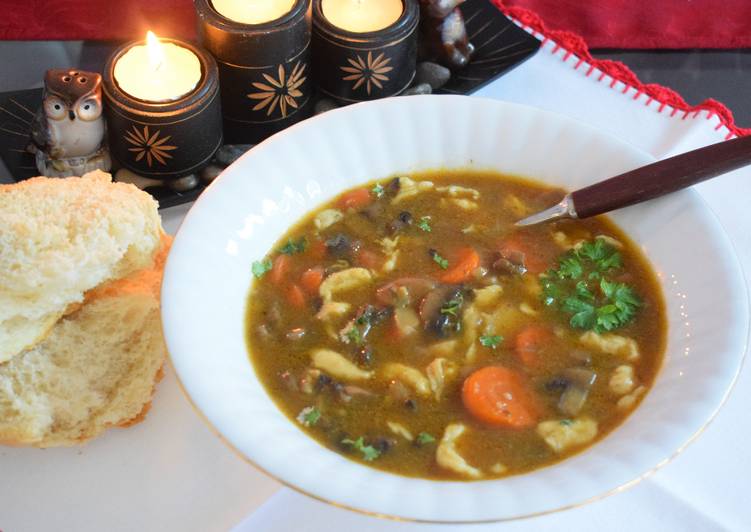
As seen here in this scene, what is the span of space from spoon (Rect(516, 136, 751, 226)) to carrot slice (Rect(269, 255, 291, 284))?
1128mm

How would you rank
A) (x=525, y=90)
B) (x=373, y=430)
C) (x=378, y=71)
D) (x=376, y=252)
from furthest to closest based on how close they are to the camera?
(x=525, y=90) → (x=378, y=71) → (x=376, y=252) → (x=373, y=430)

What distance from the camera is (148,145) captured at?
153 inches

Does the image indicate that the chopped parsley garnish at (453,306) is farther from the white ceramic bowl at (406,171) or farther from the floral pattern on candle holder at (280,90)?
the floral pattern on candle holder at (280,90)

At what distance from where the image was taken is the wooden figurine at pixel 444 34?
4.39 metres

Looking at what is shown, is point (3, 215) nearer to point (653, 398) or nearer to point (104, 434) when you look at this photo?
point (104, 434)

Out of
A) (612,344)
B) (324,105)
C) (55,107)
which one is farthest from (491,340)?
(55,107)

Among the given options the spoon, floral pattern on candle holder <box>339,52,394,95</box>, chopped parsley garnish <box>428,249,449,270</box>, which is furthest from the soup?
floral pattern on candle holder <box>339,52,394,95</box>

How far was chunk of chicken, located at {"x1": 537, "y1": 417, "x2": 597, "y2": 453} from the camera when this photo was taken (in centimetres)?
292

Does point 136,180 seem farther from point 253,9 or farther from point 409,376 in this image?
point 409,376

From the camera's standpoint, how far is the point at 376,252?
138 inches

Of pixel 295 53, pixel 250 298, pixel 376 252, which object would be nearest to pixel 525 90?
pixel 295 53

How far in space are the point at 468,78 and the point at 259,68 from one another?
1.07m

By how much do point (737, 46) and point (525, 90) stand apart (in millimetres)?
1283

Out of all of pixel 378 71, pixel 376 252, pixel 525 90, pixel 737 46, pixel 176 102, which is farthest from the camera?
pixel 737 46
